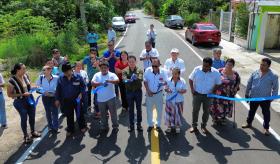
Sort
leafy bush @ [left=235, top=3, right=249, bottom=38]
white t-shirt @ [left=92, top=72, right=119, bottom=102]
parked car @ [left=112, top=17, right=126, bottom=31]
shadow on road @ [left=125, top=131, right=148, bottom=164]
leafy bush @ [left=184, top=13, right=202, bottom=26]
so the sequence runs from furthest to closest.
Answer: leafy bush @ [left=184, top=13, right=202, bottom=26] < parked car @ [left=112, top=17, right=126, bottom=31] < leafy bush @ [left=235, top=3, right=249, bottom=38] < white t-shirt @ [left=92, top=72, right=119, bottom=102] < shadow on road @ [left=125, top=131, right=148, bottom=164]

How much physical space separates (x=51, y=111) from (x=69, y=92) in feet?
2.80

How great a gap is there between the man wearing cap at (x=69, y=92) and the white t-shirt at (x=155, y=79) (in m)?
1.55

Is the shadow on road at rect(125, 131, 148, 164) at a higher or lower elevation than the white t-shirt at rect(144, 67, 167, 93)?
lower

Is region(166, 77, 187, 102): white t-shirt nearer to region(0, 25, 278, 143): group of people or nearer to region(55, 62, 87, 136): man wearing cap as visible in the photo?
region(0, 25, 278, 143): group of people

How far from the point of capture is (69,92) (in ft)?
23.1

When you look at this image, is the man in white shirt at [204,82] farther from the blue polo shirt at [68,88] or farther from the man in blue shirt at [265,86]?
the blue polo shirt at [68,88]

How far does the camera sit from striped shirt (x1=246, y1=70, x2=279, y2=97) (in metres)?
6.97

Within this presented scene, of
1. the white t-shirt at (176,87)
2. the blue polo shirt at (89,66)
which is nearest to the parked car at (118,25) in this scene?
the blue polo shirt at (89,66)

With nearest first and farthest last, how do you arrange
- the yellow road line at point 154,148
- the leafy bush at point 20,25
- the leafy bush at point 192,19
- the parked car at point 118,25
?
the yellow road line at point 154,148 → the leafy bush at point 20,25 → the parked car at point 118,25 → the leafy bush at point 192,19

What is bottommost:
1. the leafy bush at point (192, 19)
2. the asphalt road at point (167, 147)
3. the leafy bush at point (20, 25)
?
the asphalt road at point (167, 147)

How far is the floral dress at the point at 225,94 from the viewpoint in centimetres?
748

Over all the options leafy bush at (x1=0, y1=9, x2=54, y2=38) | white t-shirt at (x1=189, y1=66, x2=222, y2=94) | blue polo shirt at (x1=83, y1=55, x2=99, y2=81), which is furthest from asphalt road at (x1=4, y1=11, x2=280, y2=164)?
leafy bush at (x1=0, y1=9, x2=54, y2=38)

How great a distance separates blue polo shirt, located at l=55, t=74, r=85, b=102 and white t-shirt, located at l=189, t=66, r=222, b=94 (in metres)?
2.66

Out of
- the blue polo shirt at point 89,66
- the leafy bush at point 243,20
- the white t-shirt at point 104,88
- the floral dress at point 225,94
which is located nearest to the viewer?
the white t-shirt at point 104,88
